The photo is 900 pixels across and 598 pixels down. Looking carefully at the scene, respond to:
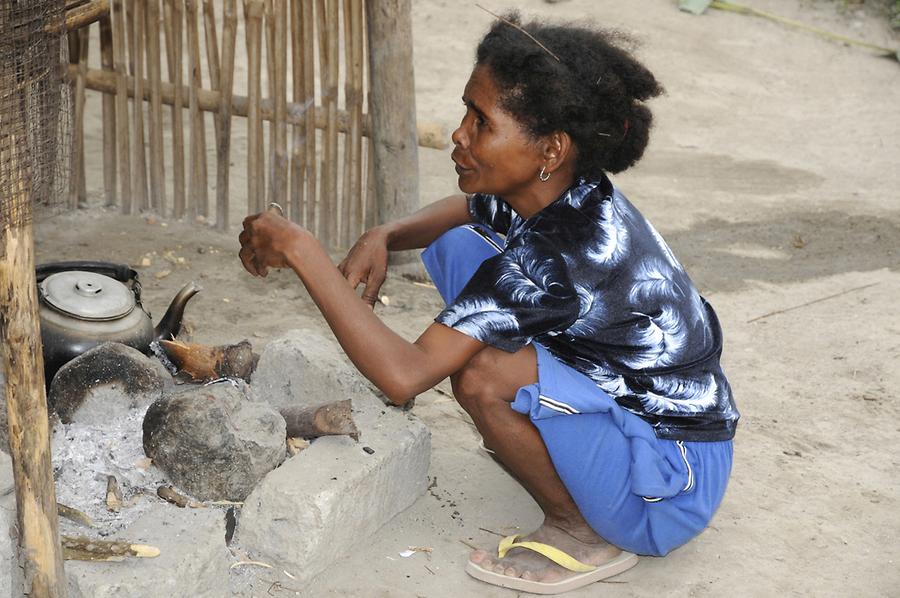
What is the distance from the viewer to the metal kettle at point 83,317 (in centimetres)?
301

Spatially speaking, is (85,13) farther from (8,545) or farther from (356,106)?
(8,545)

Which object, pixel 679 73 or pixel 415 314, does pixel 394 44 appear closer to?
pixel 415 314

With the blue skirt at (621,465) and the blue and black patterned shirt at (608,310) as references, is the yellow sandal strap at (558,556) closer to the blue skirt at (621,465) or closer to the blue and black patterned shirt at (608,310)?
the blue skirt at (621,465)

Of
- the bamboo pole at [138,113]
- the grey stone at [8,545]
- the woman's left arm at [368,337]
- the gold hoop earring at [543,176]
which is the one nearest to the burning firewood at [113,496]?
the grey stone at [8,545]

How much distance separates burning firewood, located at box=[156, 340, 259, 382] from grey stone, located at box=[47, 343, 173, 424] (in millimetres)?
237

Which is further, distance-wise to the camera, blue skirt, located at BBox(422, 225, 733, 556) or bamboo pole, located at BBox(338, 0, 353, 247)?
bamboo pole, located at BBox(338, 0, 353, 247)

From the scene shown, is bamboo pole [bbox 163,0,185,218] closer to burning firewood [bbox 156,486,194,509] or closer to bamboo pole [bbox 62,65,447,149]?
bamboo pole [bbox 62,65,447,149]

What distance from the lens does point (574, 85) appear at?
2.54 m

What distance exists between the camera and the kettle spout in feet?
11.1

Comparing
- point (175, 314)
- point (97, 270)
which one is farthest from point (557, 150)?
point (97, 270)

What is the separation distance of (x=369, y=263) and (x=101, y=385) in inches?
31.0

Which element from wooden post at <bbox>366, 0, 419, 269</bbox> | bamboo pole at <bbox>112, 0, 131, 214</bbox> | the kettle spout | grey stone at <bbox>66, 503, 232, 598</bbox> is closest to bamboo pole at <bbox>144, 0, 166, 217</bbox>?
bamboo pole at <bbox>112, 0, 131, 214</bbox>

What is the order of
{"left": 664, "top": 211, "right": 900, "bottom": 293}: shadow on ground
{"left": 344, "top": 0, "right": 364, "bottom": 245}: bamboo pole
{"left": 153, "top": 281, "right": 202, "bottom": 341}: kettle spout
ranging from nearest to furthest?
{"left": 153, "top": 281, "right": 202, "bottom": 341}: kettle spout, {"left": 344, "top": 0, "right": 364, "bottom": 245}: bamboo pole, {"left": 664, "top": 211, "right": 900, "bottom": 293}: shadow on ground

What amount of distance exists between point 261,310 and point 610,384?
6.50 feet
